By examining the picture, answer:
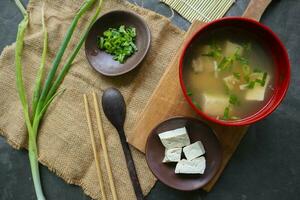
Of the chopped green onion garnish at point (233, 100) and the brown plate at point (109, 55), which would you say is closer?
the chopped green onion garnish at point (233, 100)

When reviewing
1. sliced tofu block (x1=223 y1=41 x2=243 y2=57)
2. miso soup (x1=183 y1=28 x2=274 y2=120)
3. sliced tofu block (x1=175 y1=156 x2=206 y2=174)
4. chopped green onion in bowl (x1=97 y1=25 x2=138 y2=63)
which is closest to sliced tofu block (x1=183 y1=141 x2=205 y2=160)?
sliced tofu block (x1=175 y1=156 x2=206 y2=174)

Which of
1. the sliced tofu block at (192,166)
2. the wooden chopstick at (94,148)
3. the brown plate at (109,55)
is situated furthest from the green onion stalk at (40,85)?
the sliced tofu block at (192,166)

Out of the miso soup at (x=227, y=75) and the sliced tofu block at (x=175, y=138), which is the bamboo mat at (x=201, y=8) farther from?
the sliced tofu block at (x=175, y=138)

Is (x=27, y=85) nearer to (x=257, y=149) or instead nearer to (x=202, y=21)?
(x=202, y=21)

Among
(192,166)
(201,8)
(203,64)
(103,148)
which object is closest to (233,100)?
(203,64)

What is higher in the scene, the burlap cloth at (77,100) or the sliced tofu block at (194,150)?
the sliced tofu block at (194,150)

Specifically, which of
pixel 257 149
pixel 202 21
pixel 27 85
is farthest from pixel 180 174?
pixel 27 85

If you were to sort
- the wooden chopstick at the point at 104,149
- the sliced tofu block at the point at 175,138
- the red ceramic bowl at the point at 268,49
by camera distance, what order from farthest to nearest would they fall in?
the wooden chopstick at the point at 104,149, the sliced tofu block at the point at 175,138, the red ceramic bowl at the point at 268,49

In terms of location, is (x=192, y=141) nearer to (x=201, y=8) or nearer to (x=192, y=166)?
(x=192, y=166)
